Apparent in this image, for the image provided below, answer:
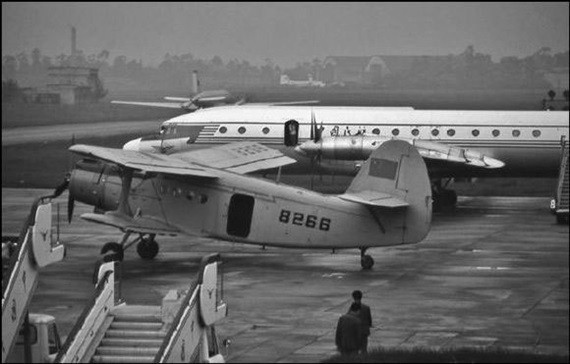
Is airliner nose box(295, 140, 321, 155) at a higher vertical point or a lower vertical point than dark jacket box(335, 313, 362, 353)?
higher

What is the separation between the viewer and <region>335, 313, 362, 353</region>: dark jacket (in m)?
28.6

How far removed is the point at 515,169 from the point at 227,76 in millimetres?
20102

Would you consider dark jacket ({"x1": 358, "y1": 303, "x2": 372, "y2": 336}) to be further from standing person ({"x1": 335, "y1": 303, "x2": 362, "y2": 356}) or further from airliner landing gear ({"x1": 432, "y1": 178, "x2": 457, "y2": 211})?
airliner landing gear ({"x1": 432, "y1": 178, "x2": 457, "y2": 211})

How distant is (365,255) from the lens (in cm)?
4219

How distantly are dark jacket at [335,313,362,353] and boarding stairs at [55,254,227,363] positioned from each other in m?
3.93

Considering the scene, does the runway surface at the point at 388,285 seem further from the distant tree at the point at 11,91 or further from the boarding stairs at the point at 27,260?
the boarding stairs at the point at 27,260

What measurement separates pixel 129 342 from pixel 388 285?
1528cm

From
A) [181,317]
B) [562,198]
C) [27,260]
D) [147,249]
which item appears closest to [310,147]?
[27,260]

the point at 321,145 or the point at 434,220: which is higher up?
the point at 321,145

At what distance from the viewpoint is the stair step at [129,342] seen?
24578 millimetres

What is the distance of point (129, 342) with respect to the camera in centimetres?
2458

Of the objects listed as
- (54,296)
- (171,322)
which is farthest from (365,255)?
(171,322)

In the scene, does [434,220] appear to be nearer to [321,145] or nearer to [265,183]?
[265,183]

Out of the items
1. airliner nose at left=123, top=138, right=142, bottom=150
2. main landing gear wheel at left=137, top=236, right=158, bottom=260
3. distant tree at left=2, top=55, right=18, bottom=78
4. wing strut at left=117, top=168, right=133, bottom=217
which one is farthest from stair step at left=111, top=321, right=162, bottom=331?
distant tree at left=2, top=55, right=18, bottom=78
